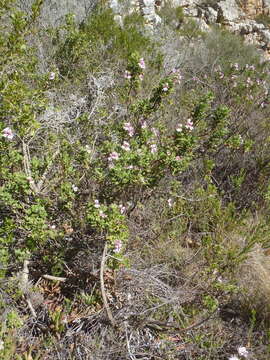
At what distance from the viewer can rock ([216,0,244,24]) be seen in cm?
1145

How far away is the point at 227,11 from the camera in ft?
38.0

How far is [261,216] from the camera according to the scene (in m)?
3.10

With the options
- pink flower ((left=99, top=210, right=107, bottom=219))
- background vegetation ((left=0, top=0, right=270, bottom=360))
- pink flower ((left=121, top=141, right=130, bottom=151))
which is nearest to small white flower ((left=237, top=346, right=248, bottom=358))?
background vegetation ((left=0, top=0, right=270, bottom=360))

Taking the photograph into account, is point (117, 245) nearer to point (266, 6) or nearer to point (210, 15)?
point (210, 15)

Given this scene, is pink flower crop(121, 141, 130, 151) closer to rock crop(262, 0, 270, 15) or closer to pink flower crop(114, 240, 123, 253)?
pink flower crop(114, 240, 123, 253)

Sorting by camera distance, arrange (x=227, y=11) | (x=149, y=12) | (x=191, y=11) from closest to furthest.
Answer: (x=149, y=12), (x=191, y=11), (x=227, y=11)

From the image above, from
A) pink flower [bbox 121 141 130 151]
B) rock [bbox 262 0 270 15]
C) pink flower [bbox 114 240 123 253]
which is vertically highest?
rock [bbox 262 0 270 15]

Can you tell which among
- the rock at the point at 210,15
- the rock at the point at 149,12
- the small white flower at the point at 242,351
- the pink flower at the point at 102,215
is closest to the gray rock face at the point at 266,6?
the rock at the point at 210,15

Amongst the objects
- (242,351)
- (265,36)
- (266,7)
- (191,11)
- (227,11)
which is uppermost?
(266,7)

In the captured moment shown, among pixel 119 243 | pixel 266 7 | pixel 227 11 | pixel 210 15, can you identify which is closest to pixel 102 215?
pixel 119 243

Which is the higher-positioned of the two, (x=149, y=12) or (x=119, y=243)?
(x=149, y=12)

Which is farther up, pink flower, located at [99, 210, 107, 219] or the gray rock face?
the gray rock face

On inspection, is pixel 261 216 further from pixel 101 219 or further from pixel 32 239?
pixel 32 239

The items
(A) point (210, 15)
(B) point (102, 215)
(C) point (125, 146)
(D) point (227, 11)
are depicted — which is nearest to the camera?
(B) point (102, 215)
